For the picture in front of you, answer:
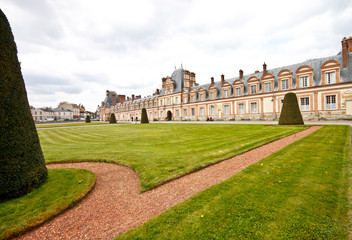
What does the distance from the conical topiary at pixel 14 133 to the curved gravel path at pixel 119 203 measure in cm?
128

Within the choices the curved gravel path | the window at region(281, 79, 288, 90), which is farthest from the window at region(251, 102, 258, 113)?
the curved gravel path

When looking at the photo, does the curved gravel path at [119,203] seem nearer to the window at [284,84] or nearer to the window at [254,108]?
the window at [284,84]

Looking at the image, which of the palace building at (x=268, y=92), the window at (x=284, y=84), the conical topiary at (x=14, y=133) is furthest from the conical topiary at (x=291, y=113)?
the conical topiary at (x=14, y=133)

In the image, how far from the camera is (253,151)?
6879mm

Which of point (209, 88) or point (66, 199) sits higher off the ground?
point (209, 88)

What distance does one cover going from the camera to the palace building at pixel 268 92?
2169 cm

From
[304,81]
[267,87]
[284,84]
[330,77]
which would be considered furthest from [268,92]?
[330,77]

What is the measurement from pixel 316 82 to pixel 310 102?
9.60ft

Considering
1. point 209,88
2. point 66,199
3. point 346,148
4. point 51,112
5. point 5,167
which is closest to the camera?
point 5,167

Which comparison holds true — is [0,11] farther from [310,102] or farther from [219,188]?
[310,102]

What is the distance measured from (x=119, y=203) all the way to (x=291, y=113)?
18.8m

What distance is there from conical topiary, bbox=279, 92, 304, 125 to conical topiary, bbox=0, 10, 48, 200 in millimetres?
19439

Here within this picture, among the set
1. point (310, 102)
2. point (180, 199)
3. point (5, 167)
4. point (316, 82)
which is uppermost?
point (316, 82)

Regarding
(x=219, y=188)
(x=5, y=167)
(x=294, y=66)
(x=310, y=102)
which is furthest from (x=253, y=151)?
(x=294, y=66)
